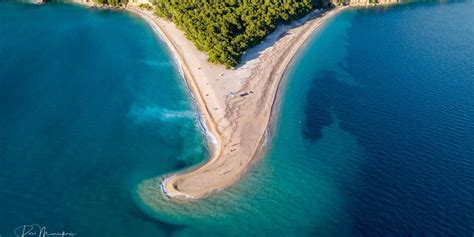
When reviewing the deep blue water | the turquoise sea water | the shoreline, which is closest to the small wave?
the deep blue water

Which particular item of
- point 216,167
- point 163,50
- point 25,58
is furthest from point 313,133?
point 25,58

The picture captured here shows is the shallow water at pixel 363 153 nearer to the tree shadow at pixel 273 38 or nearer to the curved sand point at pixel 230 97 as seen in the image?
the curved sand point at pixel 230 97

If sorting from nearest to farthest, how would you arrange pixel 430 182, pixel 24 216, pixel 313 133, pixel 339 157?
pixel 24 216
pixel 430 182
pixel 339 157
pixel 313 133

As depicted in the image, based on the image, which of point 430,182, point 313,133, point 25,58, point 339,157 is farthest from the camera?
point 25,58

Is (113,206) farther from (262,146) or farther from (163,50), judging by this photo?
(163,50)

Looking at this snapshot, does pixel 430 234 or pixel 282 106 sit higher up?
pixel 282 106

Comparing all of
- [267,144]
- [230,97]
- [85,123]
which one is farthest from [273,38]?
[85,123]

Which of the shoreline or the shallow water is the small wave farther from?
the shallow water

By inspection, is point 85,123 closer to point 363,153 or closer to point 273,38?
point 363,153
